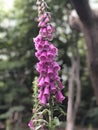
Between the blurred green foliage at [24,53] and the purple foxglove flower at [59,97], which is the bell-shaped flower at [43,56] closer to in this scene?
the purple foxglove flower at [59,97]

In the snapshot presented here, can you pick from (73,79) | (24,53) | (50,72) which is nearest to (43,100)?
(50,72)

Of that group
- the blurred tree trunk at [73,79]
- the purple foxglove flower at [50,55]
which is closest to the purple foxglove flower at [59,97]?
the purple foxglove flower at [50,55]

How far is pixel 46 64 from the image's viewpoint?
2.74 meters

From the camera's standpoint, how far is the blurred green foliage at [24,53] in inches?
431

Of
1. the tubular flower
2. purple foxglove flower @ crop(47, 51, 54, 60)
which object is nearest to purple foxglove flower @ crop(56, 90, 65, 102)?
the tubular flower

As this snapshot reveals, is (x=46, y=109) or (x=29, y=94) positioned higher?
(x=29, y=94)

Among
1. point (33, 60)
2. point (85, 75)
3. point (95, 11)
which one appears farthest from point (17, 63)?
point (95, 11)

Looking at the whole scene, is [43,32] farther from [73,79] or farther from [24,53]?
[24,53]

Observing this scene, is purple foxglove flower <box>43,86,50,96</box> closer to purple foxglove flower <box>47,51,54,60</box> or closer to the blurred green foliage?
purple foxglove flower <box>47,51,54,60</box>

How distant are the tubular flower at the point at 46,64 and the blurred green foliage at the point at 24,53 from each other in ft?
24.9

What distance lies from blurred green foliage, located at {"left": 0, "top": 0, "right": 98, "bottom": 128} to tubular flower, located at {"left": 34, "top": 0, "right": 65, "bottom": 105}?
299 inches

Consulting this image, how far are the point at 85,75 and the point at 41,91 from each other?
32.1ft

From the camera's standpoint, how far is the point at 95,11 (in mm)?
7324

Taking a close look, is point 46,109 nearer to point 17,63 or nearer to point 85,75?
point 17,63
